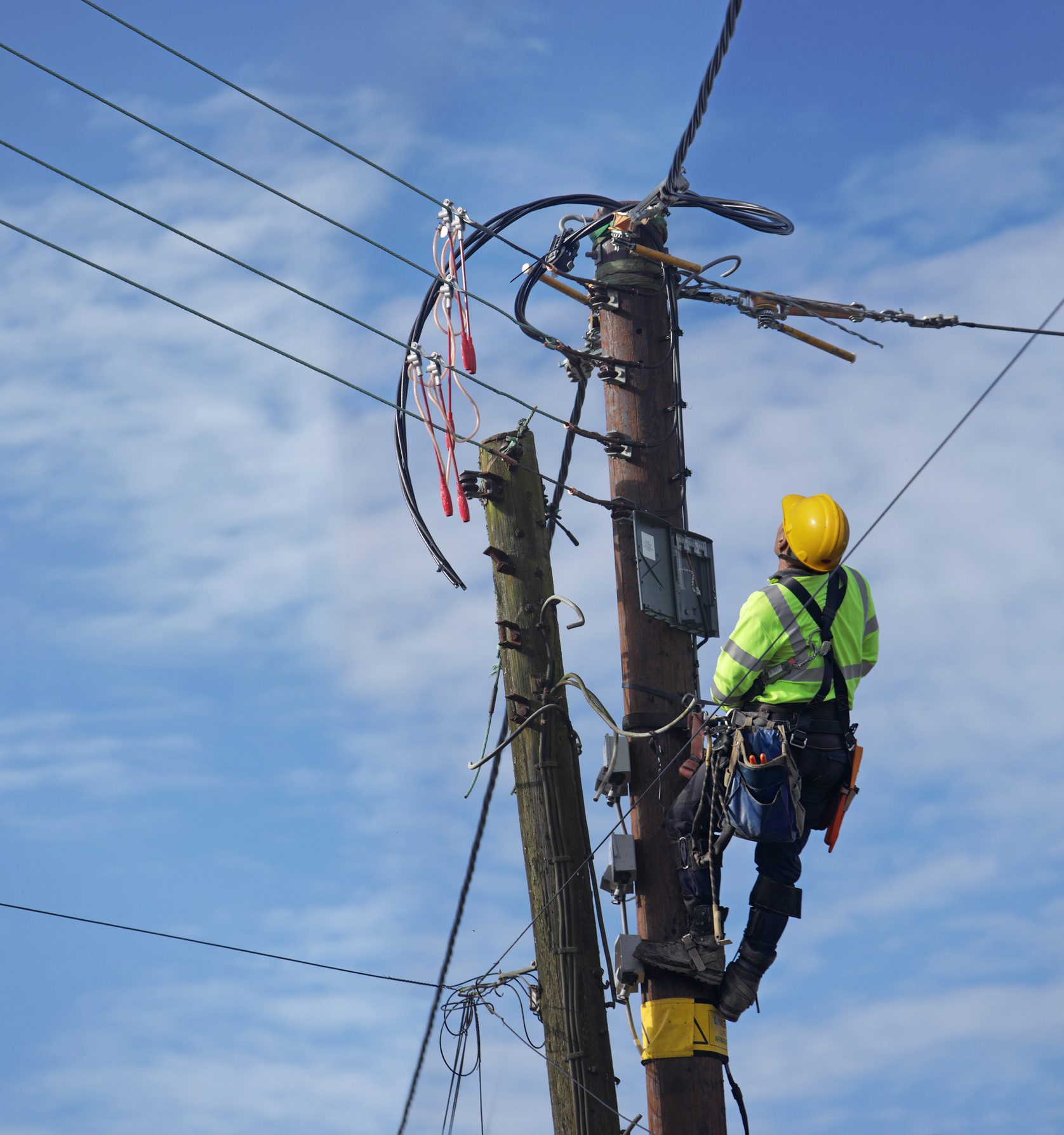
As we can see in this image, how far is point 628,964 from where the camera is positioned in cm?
726

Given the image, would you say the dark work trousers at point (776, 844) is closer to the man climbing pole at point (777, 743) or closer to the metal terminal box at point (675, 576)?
the man climbing pole at point (777, 743)

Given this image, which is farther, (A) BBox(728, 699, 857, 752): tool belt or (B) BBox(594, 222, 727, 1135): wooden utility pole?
(B) BBox(594, 222, 727, 1135): wooden utility pole

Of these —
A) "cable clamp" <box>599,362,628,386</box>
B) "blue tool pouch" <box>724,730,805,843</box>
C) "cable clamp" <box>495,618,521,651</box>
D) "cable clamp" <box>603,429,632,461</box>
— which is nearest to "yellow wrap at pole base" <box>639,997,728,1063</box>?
"blue tool pouch" <box>724,730,805,843</box>

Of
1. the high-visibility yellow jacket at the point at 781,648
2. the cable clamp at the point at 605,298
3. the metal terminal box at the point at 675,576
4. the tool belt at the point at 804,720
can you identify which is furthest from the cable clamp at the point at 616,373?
the tool belt at the point at 804,720

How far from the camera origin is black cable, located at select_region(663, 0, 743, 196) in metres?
7.14

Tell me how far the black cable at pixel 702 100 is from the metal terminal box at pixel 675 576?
66.2 inches

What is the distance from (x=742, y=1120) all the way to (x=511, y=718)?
2108 mm

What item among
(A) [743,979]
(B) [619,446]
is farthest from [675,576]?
(A) [743,979]

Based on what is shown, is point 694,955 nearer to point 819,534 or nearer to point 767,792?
point 767,792

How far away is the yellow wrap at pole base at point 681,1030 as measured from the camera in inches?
284

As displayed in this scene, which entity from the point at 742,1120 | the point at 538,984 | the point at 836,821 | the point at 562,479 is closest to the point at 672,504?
the point at 562,479

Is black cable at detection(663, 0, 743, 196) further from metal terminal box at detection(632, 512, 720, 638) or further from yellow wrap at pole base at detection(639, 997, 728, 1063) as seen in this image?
yellow wrap at pole base at detection(639, 997, 728, 1063)

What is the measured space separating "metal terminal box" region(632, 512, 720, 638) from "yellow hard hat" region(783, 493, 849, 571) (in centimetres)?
72

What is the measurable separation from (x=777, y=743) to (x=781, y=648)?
0.42 meters
